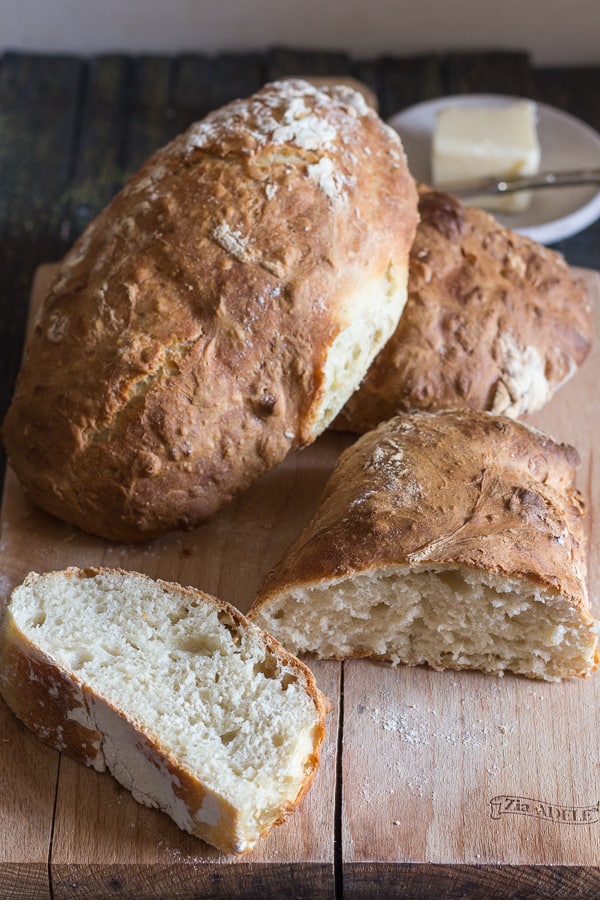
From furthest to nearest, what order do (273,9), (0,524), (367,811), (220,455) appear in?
(273,9) < (0,524) < (220,455) < (367,811)

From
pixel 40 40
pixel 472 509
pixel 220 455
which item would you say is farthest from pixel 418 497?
pixel 40 40

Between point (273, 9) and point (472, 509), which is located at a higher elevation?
point (273, 9)

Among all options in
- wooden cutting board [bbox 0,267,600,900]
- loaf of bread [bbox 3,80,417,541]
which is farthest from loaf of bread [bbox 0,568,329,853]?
loaf of bread [bbox 3,80,417,541]

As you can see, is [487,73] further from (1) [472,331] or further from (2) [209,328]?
(2) [209,328]

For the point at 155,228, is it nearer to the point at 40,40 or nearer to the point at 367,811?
the point at 367,811

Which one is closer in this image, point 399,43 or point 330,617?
point 330,617

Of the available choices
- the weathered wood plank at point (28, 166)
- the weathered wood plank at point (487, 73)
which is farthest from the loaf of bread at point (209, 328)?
the weathered wood plank at point (487, 73)

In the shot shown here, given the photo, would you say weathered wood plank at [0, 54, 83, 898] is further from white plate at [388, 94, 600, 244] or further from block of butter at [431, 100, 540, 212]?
block of butter at [431, 100, 540, 212]

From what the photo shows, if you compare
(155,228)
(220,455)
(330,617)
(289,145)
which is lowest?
(330,617)
